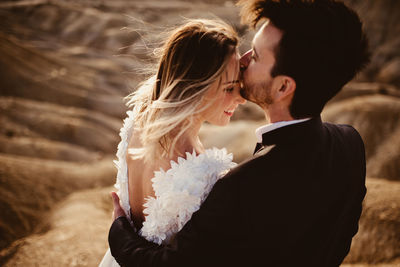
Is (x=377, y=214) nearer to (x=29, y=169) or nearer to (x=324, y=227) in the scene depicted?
(x=324, y=227)

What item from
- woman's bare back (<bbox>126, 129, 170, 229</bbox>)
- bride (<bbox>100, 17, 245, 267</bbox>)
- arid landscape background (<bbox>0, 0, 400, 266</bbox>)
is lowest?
arid landscape background (<bbox>0, 0, 400, 266</bbox>)

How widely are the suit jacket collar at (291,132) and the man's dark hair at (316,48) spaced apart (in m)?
0.14

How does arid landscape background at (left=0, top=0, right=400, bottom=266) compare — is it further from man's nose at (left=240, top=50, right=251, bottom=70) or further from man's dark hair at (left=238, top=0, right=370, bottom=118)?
man's nose at (left=240, top=50, right=251, bottom=70)

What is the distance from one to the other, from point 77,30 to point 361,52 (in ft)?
81.8

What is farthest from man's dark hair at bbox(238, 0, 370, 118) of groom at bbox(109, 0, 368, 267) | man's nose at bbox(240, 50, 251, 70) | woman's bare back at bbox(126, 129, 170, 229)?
woman's bare back at bbox(126, 129, 170, 229)

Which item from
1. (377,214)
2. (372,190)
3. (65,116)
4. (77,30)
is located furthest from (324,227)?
(77,30)

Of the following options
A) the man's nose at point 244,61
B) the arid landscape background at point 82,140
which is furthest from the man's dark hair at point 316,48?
the arid landscape background at point 82,140

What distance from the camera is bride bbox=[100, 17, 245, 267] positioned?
1.72 m

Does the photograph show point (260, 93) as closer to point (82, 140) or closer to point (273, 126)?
point (273, 126)

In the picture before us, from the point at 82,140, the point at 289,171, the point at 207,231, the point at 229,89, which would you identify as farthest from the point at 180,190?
the point at 82,140

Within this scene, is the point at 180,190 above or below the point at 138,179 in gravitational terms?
above

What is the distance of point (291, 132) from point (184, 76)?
721 millimetres

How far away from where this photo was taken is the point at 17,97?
1121 centimetres

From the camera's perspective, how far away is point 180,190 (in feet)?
5.57
